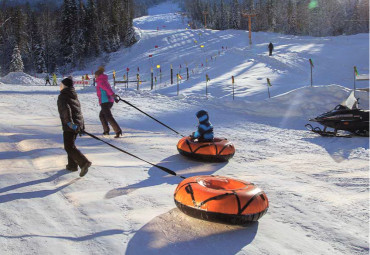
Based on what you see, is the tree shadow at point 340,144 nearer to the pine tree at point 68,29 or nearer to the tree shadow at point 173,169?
the tree shadow at point 173,169

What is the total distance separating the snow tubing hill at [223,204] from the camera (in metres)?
3.84

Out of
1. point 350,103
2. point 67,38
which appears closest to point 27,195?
point 350,103

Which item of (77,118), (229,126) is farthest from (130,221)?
(229,126)

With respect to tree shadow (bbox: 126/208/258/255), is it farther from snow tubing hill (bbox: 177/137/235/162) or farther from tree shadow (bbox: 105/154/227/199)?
snow tubing hill (bbox: 177/137/235/162)

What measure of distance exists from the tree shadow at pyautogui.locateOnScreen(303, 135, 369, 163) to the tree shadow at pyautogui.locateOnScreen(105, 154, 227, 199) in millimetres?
3326

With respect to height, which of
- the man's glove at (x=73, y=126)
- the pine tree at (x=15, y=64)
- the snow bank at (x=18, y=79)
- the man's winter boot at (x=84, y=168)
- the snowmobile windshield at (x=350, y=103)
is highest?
the pine tree at (x=15, y=64)

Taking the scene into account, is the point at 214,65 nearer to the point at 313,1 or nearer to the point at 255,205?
the point at 255,205

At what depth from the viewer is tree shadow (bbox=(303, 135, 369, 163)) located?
26.9 ft

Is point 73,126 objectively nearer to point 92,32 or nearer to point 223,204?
point 223,204

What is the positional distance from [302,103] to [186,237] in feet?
37.9

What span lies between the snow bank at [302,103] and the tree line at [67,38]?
5041 centimetres

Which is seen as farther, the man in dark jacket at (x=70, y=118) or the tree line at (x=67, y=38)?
the tree line at (x=67, y=38)

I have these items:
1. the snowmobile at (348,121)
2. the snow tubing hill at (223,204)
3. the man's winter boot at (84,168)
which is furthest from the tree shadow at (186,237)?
the snowmobile at (348,121)

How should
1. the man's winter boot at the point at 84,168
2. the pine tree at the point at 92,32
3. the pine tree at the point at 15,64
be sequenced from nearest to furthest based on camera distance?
the man's winter boot at the point at 84,168 → the pine tree at the point at 15,64 → the pine tree at the point at 92,32
